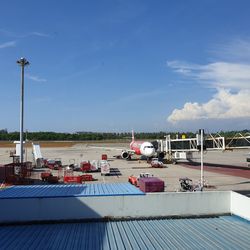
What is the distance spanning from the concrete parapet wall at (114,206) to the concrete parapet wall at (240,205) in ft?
0.92

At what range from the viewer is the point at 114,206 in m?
16.5

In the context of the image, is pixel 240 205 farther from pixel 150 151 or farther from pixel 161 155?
pixel 161 155

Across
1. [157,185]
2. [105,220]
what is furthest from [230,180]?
[105,220]

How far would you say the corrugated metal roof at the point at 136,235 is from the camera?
12.9m

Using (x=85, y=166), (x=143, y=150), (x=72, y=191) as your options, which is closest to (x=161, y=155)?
(x=143, y=150)

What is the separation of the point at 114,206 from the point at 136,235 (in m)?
2.60

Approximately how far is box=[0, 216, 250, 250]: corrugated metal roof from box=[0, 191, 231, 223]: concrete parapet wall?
16.0 inches

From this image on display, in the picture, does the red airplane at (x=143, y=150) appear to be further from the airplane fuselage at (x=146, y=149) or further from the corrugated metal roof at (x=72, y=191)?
the corrugated metal roof at (x=72, y=191)

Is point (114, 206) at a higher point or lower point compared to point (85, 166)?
higher

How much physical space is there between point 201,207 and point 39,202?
7.09 metres

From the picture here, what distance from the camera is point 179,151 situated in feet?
199

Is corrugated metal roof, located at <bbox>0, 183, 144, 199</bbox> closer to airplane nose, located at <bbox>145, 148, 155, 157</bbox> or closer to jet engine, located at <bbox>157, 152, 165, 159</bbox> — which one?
airplane nose, located at <bbox>145, 148, 155, 157</bbox>

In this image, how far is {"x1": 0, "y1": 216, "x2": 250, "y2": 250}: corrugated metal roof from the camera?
42.4 feet

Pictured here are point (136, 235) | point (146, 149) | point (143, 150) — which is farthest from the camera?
point (143, 150)
